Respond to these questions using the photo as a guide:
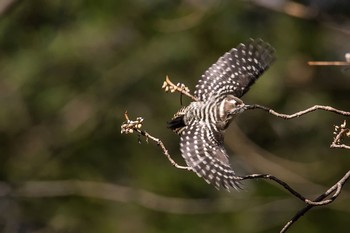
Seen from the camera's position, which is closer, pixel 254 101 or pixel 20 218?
pixel 254 101

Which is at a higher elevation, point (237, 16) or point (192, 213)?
point (237, 16)

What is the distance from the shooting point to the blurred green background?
734cm

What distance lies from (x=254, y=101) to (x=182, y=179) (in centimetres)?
83

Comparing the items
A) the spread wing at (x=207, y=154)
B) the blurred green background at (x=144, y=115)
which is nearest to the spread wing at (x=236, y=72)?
the spread wing at (x=207, y=154)

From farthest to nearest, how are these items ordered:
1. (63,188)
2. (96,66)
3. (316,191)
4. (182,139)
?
(96,66) → (63,188) → (316,191) → (182,139)

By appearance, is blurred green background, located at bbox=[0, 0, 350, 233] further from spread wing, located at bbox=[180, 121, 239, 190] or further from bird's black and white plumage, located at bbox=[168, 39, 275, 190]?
spread wing, located at bbox=[180, 121, 239, 190]

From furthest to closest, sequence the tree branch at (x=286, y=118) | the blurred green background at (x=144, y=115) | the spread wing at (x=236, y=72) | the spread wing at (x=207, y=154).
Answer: the blurred green background at (x=144, y=115) < the spread wing at (x=236, y=72) < the spread wing at (x=207, y=154) < the tree branch at (x=286, y=118)

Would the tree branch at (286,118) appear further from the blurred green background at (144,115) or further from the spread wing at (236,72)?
the blurred green background at (144,115)

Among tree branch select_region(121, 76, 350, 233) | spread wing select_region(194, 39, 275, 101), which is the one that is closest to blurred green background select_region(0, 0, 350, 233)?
spread wing select_region(194, 39, 275, 101)

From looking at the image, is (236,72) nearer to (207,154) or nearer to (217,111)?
(217,111)

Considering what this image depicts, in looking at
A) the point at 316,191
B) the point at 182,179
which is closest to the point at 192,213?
the point at 182,179

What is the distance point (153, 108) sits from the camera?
818 centimetres

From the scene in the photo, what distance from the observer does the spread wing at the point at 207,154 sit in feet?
10.0

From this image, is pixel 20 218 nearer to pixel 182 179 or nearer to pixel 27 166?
pixel 27 166
